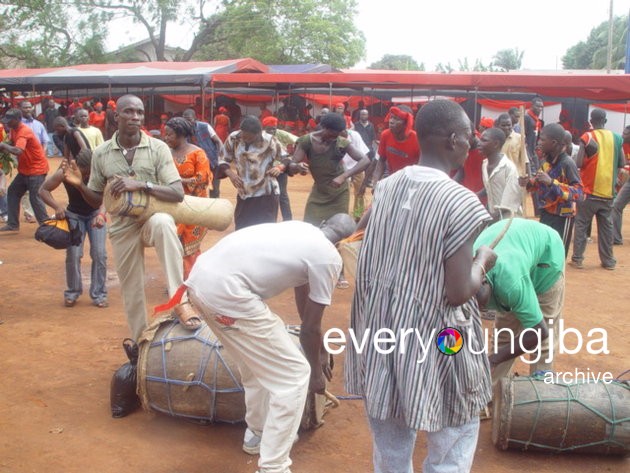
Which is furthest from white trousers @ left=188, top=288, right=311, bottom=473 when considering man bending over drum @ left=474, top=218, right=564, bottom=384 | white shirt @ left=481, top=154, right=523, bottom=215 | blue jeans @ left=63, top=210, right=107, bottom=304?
blue jeans @ left=63, top=210, right=107, bottom=304

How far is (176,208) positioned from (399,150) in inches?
105

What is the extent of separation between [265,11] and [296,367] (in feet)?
119

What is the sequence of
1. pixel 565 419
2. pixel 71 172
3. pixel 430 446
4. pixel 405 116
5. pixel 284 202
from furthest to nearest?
pixel 284 202 → pixel 405 116 → pixel 71 172 → pixel 565 419 → pixel 430 446

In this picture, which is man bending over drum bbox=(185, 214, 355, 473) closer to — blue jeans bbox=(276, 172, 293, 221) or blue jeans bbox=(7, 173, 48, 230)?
blue jeans bbox=(276, 172, 293, 221)

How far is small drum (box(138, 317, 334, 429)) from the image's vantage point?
3891 millimetres

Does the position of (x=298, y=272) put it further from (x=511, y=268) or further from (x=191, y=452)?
(x=191, y=452)

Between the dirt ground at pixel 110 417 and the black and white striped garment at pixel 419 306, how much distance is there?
1.47 m

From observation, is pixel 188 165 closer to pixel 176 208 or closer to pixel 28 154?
pixel 176 208

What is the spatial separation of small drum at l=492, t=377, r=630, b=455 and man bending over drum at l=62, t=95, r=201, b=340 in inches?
89.8

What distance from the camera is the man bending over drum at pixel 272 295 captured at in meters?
2.94

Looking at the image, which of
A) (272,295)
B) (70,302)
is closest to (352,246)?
(272,295)

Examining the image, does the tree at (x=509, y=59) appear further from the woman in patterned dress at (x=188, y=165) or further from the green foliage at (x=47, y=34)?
the woman in patterned dress at (x=188, y=165)

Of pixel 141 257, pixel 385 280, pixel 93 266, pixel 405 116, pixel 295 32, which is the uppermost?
pixel 295 32

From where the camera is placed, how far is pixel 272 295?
3.11 meters
